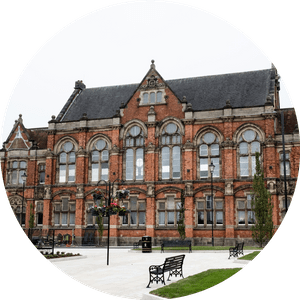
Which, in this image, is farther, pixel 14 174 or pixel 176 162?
pixel 176 162

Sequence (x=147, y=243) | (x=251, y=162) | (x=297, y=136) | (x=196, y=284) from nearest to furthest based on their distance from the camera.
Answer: (x=196, y=284) < (x=297, y=136) < (x=147, y=243) < (x=251, y=162)

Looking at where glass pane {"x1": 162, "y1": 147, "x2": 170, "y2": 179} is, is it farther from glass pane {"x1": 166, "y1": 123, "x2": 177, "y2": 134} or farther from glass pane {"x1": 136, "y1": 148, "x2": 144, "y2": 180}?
glass pane {"x1": 136, "y1": 148, "x2": 144, "y2": 180}

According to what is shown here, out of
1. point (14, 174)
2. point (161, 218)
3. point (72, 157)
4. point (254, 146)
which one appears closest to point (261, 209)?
point (254, 146)

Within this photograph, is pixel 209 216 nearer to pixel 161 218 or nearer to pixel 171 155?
pixel 161 218

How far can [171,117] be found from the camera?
37.0 m

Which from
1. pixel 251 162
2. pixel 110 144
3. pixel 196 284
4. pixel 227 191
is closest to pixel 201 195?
pixel 227 191

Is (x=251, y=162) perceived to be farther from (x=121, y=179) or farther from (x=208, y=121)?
(x=121, y=179)

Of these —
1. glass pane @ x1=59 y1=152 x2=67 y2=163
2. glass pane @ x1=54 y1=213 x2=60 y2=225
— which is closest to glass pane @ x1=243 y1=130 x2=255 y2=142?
glass pane @ x1=59 y1=152 x2=67 y2=163

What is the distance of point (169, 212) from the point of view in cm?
3697

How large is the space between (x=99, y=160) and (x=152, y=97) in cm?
713

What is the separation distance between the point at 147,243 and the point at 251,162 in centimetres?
1352

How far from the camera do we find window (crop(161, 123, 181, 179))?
3662 cm

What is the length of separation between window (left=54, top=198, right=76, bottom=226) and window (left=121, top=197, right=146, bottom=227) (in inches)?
197

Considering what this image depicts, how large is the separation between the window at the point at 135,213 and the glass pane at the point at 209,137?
7.42m
